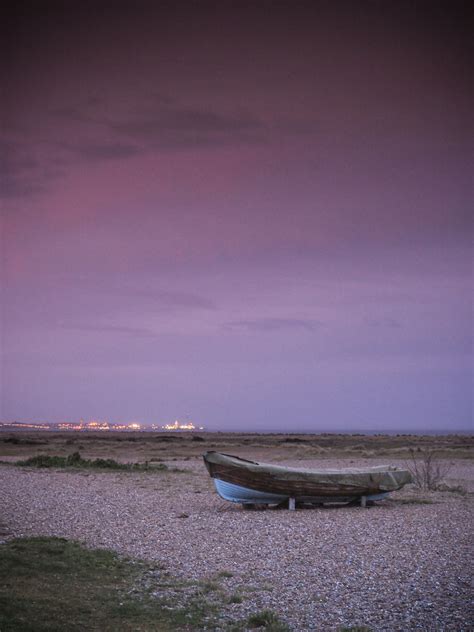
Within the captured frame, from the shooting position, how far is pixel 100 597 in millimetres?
8867

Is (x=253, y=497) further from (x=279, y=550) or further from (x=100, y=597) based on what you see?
(x=100, y=597)

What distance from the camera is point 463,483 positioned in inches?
1156

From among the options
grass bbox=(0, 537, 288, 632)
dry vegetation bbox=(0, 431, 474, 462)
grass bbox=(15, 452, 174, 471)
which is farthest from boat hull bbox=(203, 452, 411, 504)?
dry vegetation bbox=(0, 431, 474, 462)

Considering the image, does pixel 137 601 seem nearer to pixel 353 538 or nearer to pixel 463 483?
pixel 353 538

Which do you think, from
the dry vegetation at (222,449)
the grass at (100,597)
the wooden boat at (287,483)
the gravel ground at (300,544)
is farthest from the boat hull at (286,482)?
the dry vegetation at (222,449)

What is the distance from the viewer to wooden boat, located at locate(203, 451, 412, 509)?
61.9 feet

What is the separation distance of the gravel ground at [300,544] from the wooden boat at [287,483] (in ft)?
1.77

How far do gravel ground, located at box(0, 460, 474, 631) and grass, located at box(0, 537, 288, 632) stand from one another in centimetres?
46

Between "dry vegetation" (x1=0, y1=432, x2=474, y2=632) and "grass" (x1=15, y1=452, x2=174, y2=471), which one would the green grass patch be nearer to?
"dry vegetation" (x1=0, y1=432, x2=474, y2=632)

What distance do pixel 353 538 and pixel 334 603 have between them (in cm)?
567

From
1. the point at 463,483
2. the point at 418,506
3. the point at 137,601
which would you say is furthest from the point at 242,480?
the point at 463,483

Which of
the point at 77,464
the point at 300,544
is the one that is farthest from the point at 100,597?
the point at 77,464

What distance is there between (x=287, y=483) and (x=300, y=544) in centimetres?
532

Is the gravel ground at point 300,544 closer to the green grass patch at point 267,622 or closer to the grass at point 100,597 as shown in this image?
the green grass patch at point 267,622
